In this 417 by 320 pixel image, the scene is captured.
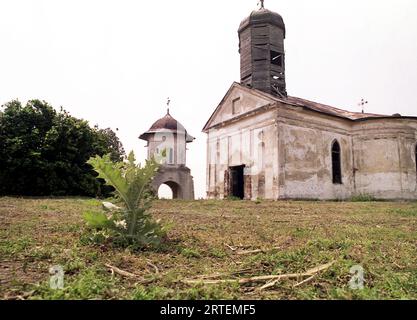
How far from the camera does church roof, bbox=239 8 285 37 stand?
20.7 m

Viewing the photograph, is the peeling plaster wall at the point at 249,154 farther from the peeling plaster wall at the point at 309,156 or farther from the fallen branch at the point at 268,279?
the fallen branch at the point at 268,279

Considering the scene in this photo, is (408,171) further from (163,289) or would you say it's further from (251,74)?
(163,289)

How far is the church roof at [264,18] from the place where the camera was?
20.7 meters

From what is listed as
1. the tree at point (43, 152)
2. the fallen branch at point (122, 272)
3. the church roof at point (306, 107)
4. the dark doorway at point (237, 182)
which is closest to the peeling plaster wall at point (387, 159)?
the church roof at point (306, 107)

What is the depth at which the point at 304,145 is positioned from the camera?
18594 mm

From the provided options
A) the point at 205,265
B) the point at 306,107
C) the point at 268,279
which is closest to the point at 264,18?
the point at 306,107

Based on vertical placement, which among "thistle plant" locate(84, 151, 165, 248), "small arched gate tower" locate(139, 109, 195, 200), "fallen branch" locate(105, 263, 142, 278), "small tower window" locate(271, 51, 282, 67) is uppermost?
"small tower window" locate(271, 51, 282, 67)

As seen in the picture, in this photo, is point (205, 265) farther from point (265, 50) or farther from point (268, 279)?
point (265, 50)

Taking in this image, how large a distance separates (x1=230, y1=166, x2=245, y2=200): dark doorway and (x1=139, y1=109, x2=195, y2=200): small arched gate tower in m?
10.2

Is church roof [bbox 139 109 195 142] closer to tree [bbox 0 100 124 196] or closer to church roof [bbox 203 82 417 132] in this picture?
church roof [bbox 203 82 417 132]

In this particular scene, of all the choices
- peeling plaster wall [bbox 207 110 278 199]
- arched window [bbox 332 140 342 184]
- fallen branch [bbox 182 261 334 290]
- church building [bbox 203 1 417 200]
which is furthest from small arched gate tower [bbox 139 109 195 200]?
fallen branch [bbox 182 261 334 290]

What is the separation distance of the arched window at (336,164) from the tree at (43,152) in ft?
50.8

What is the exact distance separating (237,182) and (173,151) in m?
12.3

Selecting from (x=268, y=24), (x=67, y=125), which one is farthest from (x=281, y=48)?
(x=67, y=125)
